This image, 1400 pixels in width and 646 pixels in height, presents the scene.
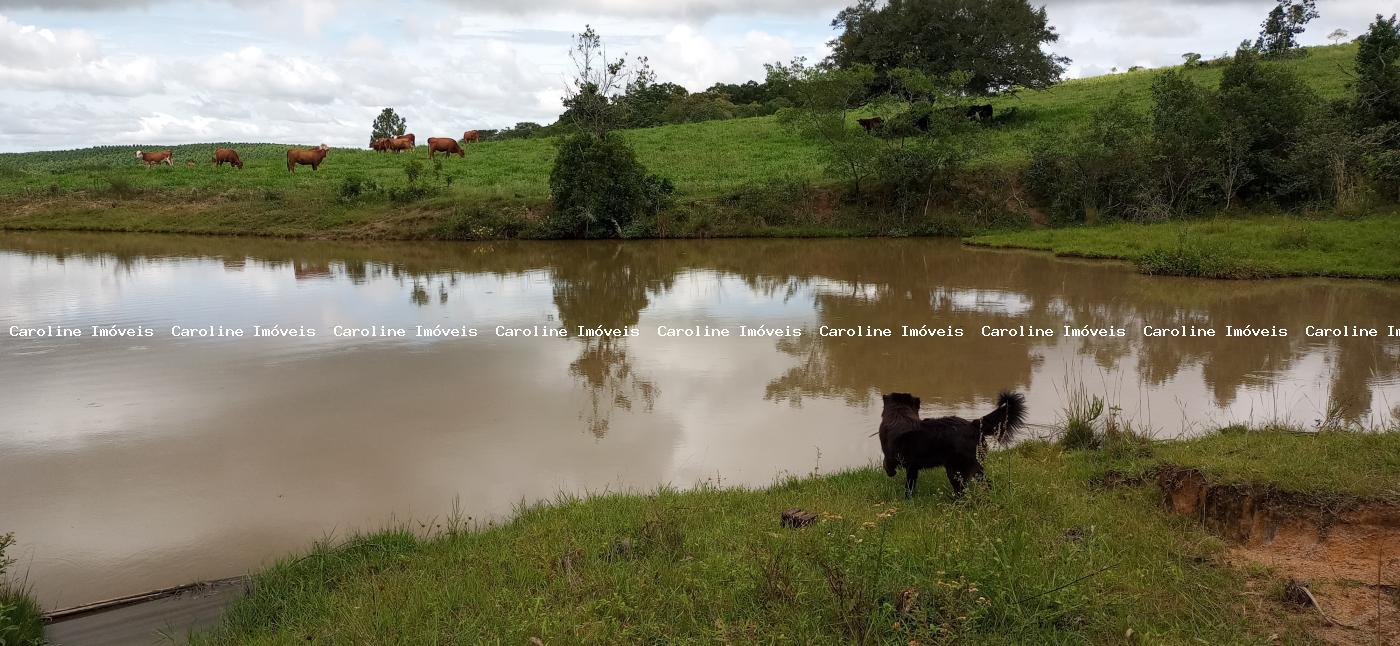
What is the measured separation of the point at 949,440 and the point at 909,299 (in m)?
8.39

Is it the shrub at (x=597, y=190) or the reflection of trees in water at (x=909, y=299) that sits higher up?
the shrub at (x=597, y=190)

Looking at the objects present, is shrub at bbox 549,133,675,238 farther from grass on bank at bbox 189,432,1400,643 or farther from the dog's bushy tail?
the dog's bushy tail

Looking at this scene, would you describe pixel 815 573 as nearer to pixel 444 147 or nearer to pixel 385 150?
pixel 444 147

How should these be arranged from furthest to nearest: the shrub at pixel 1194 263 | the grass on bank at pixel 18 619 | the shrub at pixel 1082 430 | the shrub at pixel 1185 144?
the shrub at pixel 1185 144 → the shrub at pixel 1194 263 → the shrub at pixel 1082 430 → the grass on bank at pixel 18 619

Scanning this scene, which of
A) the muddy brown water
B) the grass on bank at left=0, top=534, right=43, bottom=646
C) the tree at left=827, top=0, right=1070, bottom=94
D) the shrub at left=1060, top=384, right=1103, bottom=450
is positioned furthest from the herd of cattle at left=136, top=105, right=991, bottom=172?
the grass on bank at left=0, top=534, right=43, bottom=646

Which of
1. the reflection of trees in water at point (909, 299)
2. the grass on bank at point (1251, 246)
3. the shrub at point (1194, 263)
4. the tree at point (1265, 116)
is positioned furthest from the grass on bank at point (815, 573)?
the tree at point (1265, 116)

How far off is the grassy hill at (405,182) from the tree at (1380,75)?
5610 mm

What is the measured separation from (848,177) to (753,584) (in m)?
19.9

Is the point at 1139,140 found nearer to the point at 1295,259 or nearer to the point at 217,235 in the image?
the point at 1295,259

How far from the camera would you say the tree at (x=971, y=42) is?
29.5m

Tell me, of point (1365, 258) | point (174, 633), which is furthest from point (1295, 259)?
point (174, 633)

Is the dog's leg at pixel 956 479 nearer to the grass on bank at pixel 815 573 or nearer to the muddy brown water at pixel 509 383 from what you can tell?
the grass on bank at pixel 815 573

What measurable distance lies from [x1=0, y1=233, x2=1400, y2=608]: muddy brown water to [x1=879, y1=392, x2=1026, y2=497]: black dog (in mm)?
1243

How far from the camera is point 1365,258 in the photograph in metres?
13.3
